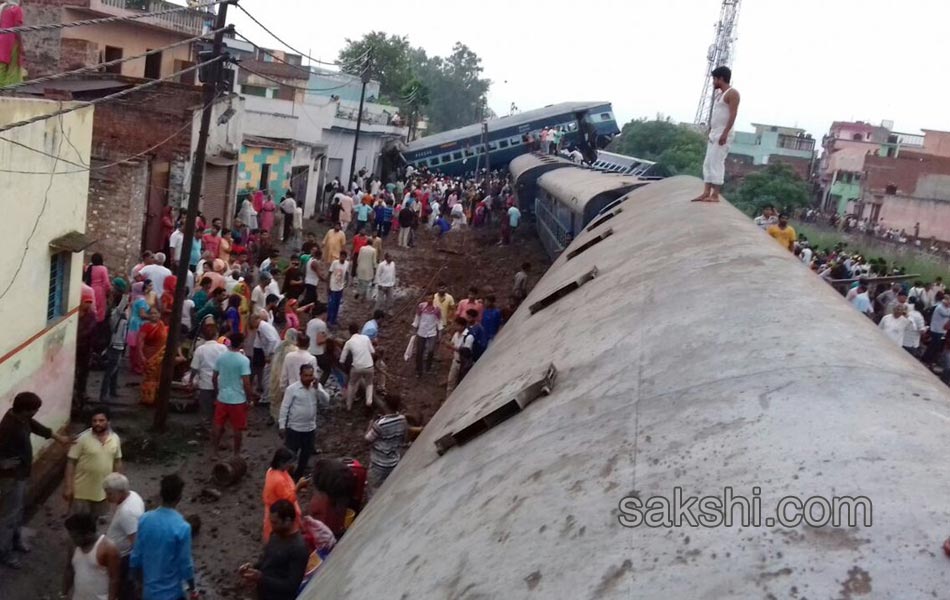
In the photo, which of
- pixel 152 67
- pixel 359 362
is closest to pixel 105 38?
pixel 152 67

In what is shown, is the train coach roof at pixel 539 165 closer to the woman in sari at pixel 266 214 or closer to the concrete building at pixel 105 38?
the woman in sari at pixel 266 214

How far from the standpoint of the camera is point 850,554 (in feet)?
6.97

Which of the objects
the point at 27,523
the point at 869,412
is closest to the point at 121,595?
the point at 27,523

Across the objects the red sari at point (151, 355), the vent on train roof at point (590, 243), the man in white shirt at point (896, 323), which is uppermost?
the vent on train roof at point (590, 243)

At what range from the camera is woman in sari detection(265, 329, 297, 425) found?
11375mm

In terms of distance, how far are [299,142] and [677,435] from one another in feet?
91.1

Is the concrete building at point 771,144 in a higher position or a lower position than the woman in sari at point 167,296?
higher

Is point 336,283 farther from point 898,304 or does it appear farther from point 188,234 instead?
point 898,304

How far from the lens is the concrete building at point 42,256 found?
863 centimetres

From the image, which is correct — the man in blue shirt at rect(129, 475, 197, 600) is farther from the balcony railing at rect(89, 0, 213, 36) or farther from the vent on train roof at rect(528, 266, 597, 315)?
the balcony railing at rect(89, 0, 213, 36)

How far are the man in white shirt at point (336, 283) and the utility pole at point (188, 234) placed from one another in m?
4.20

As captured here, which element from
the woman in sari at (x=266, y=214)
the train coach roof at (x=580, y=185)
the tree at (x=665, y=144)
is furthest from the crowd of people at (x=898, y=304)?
the tree at (x=665, y=144)

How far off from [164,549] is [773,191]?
43949 mm

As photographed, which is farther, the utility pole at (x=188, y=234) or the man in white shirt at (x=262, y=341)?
the man in white shirt at (x=262, y=341)
